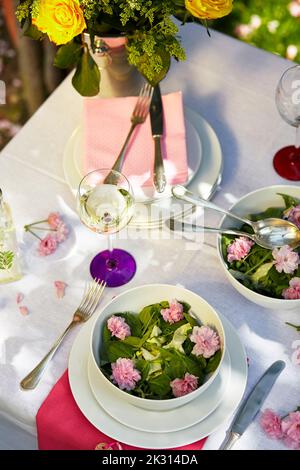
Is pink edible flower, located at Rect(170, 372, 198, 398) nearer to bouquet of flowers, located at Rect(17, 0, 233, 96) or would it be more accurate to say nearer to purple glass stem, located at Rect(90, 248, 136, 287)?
purple glass stem, located at Rect(90, 248, 136, 287)

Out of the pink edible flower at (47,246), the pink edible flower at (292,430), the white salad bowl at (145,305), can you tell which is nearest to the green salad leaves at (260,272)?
the white salad bowl at (145,305)

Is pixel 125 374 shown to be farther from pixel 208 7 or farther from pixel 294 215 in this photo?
pixel 208 7

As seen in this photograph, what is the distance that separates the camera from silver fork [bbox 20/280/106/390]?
1.26 meters

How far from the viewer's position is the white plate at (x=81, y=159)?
57.2 inches

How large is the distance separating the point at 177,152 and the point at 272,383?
1.66 feet

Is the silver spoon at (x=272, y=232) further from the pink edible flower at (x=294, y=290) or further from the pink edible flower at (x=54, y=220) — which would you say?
the pink edible flower at (x=54, y=220)

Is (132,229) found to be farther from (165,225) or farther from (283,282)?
(283,282)

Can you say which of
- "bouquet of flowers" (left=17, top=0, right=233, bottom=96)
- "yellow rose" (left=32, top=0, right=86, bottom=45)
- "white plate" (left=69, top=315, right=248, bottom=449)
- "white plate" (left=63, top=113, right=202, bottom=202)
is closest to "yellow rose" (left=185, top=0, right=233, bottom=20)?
"bouquet of flowers" (left=17, top=0, right=233, bottom=96)

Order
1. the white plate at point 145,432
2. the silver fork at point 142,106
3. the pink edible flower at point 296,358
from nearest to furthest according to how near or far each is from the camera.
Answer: the white plate at point 145,432
the pink edible flower at point 296,358
the silver fork at point 142,106

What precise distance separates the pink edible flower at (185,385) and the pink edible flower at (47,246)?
0.39m

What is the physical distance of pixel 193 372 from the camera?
3.92ft

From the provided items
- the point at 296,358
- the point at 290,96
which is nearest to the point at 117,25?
the point at 290,96

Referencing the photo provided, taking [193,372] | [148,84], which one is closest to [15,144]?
[148,84]

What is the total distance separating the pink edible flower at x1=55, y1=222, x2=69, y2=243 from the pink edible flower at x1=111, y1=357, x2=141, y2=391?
335 mm
